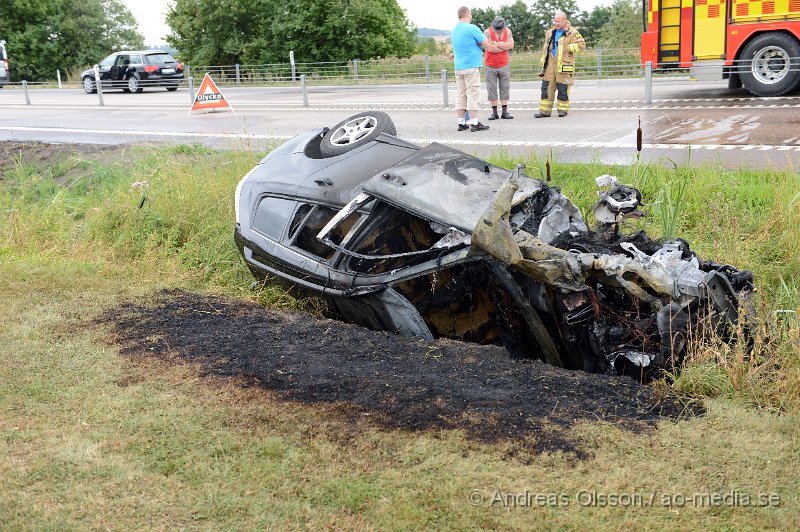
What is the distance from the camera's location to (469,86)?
13.2 metres

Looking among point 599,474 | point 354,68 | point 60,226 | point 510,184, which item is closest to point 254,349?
point 510,184

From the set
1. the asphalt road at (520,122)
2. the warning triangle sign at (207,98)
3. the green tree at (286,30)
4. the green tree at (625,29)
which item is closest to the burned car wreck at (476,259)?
the asphalt road at (520,122)

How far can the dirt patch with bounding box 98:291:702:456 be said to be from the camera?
3.97 meters

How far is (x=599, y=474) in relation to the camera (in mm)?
3447

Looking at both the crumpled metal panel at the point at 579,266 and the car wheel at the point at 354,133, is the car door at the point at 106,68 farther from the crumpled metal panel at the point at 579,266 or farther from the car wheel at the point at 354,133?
the crumpled metal panel at the point at 579,266

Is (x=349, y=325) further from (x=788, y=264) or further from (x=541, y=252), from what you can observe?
(x=788, y=264)

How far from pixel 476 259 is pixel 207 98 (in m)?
16.5

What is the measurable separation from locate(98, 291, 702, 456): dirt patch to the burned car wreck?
0.25 m

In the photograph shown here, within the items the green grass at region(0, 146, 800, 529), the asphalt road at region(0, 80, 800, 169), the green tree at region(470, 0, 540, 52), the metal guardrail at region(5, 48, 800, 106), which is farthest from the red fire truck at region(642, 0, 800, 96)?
the green tree at region(470, 0, 540, 52)

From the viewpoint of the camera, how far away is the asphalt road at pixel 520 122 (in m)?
10.6

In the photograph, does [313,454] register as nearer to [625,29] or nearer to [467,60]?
[467,60]

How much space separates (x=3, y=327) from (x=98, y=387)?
1.63 m

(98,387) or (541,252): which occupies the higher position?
(541,252)

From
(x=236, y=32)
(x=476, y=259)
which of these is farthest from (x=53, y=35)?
(x=476, y=259)
